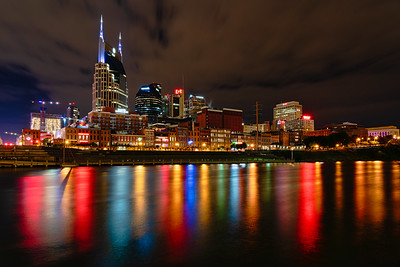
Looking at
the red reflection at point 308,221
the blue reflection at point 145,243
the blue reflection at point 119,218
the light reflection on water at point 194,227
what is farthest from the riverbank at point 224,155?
the blue reflection at point 145,243

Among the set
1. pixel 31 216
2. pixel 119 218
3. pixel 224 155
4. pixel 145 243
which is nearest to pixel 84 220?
pixel 119 218

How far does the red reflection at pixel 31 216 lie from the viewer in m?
12.9

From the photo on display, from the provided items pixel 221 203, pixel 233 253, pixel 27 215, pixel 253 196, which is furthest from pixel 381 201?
pixel 27 215

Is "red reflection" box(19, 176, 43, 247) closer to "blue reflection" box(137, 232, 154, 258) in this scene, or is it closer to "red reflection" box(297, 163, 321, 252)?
"blue reflection" box(137, 232, 154, 258)

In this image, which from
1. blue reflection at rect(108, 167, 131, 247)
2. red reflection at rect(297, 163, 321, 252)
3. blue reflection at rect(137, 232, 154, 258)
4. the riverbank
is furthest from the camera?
the riverbank

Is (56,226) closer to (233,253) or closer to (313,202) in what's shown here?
(233,253)

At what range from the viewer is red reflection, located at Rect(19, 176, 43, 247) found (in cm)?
1293

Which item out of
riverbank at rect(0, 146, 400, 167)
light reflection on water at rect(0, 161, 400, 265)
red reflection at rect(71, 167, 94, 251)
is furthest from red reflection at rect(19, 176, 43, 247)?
riverbank at rect(0, 146, 400, 167)

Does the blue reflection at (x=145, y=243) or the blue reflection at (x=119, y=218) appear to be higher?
→ the blue reflection at (x=145, y=243)

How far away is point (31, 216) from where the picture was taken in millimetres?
17703

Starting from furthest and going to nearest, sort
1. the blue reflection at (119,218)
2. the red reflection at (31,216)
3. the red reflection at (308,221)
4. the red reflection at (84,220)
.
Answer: the red reflection at (31,216) < the blue reflection at (119,218) < the red reflection at (84,220) < the red reflection at (308,221)

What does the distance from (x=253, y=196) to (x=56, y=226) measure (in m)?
17.7

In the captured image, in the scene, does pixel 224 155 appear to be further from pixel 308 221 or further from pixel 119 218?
pixel 119 218

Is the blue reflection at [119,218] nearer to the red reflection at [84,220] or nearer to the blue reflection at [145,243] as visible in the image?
the blue reflection at [145,243]
